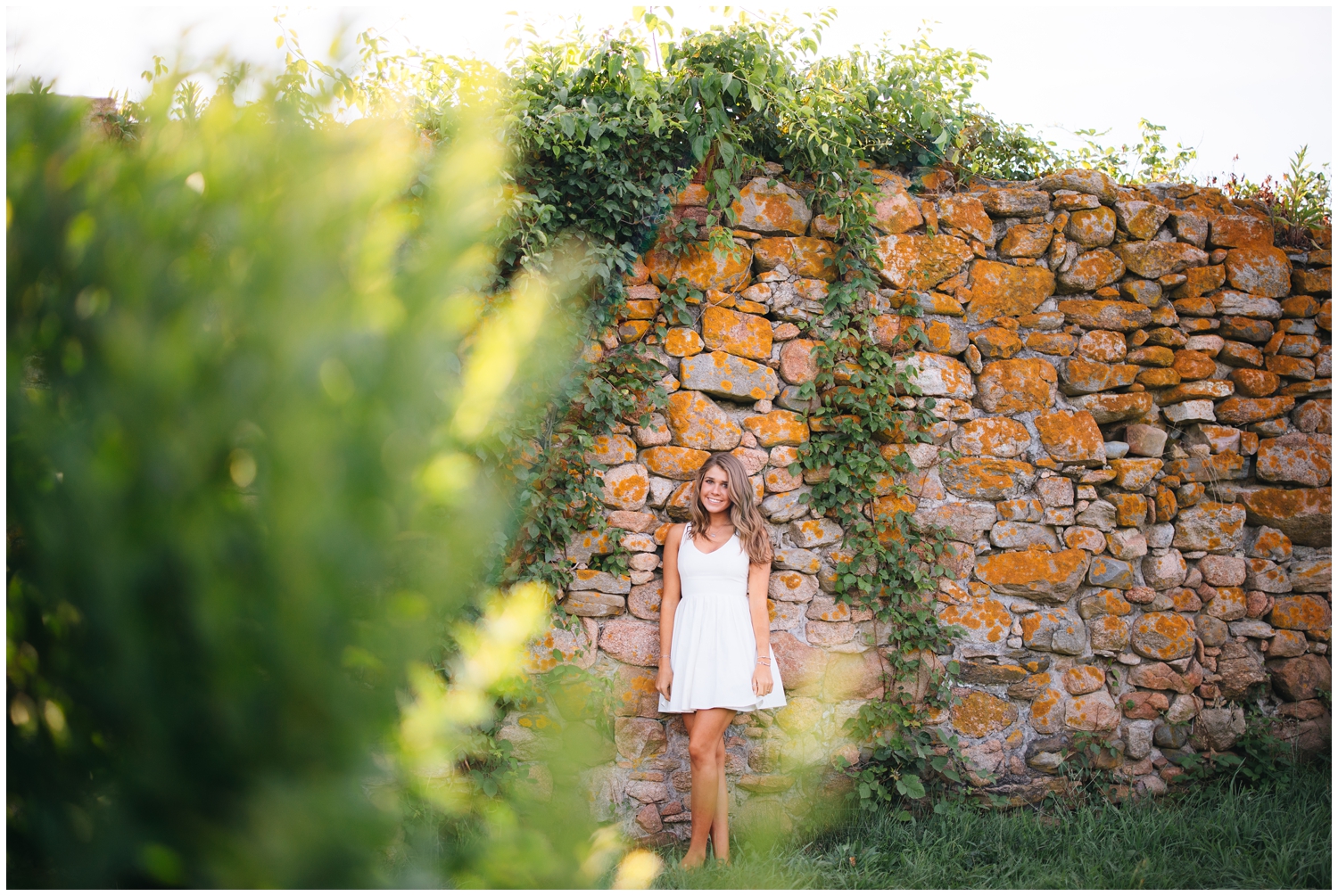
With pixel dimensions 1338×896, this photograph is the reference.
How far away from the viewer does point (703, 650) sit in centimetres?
275

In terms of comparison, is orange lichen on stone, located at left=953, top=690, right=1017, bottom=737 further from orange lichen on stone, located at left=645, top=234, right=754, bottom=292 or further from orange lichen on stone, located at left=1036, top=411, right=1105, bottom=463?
orange lichen on stone, located at left=645, top=234, right=754, bottom=292

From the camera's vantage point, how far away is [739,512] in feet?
9.43

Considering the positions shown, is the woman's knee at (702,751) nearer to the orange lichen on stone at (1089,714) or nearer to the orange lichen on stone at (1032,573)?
the orange lichen on stone at (1032,573)

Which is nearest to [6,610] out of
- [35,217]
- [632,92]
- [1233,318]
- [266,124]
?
[35,217]

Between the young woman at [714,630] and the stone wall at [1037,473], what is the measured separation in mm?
165

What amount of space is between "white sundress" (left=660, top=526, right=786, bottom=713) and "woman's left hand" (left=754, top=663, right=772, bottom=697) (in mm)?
24

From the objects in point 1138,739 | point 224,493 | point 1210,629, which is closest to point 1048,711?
point 1138,739

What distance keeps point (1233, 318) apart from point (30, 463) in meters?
4.41

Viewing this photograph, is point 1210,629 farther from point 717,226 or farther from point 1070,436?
point 717,226

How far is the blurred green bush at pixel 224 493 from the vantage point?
59 cm

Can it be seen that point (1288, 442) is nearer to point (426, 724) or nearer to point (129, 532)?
point (426, 724)

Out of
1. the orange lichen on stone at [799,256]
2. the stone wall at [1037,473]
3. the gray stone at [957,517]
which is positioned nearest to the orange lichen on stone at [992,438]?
the stone wall at [1037,473]

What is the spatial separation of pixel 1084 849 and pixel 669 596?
1.98 meters

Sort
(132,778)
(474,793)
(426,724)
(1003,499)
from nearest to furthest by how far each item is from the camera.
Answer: (132,778)
(426,724)
(474,793)
(1003,499)
